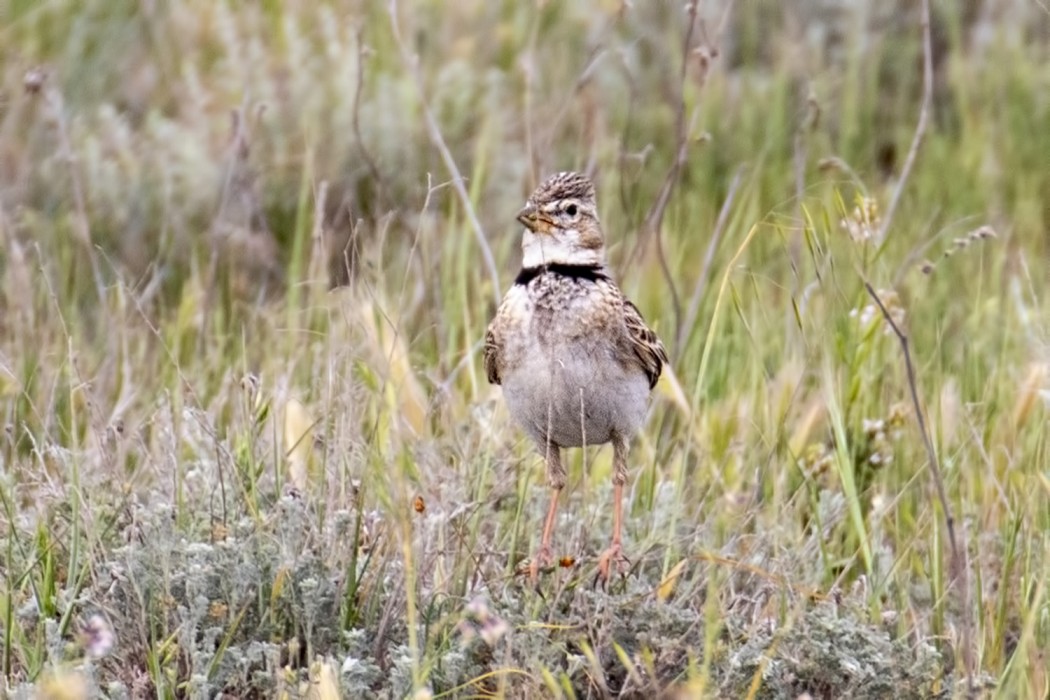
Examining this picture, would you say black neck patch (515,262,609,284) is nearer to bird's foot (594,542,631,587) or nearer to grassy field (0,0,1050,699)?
grassy field (0,0,1050,699)

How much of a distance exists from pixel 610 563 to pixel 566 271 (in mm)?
733

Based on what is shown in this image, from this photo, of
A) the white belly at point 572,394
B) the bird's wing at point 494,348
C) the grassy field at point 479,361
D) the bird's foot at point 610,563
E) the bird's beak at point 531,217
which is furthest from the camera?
the bird's beak at point 531,217

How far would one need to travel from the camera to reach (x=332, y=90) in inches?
291

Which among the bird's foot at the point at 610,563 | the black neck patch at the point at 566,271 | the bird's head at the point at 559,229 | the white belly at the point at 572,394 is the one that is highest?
the bird's head at the point at 559,229

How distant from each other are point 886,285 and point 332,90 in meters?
2.81

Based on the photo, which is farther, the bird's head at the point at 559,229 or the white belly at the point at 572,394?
the bird's head at the point at 559,229

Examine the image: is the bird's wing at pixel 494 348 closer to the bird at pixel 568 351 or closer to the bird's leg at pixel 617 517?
the bird at pixel 568 351

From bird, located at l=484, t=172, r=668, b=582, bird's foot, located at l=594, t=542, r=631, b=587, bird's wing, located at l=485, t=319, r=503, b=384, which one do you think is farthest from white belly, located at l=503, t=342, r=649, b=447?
bird's foot, located at l=594, t=542, r=631, b=587

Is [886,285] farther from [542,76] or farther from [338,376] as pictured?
[542,76]

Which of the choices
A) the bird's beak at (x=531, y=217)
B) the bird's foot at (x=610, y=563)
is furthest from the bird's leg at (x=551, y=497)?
the bird's beak at (x=531, y=217)

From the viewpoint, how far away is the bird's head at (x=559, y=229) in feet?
15.0

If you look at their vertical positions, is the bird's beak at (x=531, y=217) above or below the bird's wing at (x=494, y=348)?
above

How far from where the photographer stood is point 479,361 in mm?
5699

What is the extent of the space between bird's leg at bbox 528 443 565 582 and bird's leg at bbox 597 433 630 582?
124 mm
